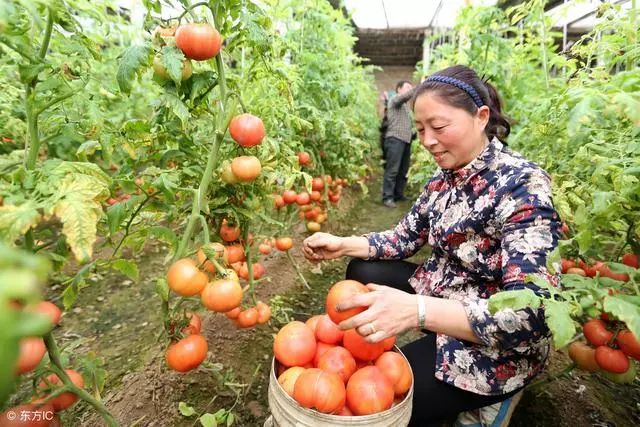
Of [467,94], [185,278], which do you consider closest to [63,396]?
[185,278]

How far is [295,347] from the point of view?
1153 millimetres

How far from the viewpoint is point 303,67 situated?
312 centimetres

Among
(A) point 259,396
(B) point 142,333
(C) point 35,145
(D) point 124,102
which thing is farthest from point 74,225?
(D) point 124,102

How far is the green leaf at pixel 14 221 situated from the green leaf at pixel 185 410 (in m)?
1.14

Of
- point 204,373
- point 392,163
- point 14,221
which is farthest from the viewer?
point 392,163

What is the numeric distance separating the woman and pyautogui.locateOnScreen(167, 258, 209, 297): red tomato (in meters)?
0.43

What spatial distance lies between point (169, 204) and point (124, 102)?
8.07ft

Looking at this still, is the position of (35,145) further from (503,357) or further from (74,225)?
(503,357)

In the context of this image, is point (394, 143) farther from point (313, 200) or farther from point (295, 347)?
point (295, 347)

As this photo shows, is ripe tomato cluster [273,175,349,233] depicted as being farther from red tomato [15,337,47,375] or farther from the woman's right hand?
red tomato [15,337,47,375]

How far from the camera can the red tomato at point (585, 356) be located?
1.29m

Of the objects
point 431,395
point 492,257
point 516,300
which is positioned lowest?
point 431,395

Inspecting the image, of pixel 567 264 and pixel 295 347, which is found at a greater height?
pixel 567 264

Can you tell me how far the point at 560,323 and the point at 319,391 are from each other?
1.97 ft
